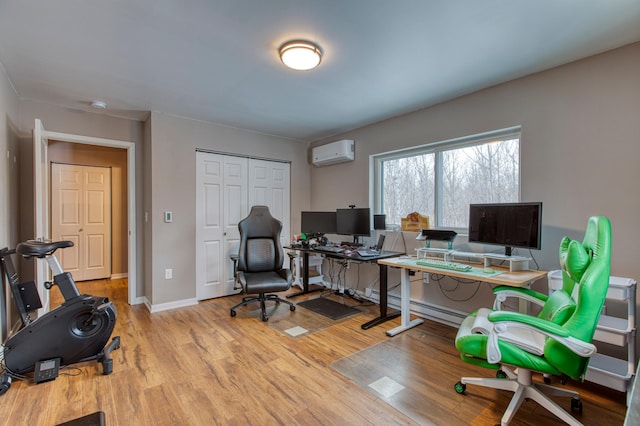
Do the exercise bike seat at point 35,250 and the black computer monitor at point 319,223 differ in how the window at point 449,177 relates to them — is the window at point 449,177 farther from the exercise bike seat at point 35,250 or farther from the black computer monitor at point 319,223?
the exercise bike seat at point 35,250

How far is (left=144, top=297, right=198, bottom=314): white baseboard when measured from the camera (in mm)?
3518

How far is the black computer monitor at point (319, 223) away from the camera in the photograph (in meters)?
4.18

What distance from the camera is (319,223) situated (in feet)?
14.0

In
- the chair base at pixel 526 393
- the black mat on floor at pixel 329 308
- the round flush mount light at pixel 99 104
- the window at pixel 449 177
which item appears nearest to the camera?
the chair base at pixel 526 393

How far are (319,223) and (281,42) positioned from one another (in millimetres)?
2616

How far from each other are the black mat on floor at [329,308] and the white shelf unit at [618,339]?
2.12 m

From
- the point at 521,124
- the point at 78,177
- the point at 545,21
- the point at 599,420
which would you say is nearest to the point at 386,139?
the point at 521,124

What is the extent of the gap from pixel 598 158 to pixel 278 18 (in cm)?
254

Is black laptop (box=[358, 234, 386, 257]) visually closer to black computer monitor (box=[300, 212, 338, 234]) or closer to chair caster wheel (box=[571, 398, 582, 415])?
black computer monitor (box=[300, 212, 338, 234])

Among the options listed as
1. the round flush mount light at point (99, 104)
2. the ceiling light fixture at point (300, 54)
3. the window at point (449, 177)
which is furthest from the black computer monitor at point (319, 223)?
the round flush mount light at point (99, 104)

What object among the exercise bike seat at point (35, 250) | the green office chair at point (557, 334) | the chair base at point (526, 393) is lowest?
the chair base at point (526, 393)

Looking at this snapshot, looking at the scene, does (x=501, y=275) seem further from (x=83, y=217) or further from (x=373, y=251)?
(x=83, y=217)

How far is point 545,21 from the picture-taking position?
1.84m

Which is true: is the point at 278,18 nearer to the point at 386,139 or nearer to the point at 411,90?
the point at 411,90
